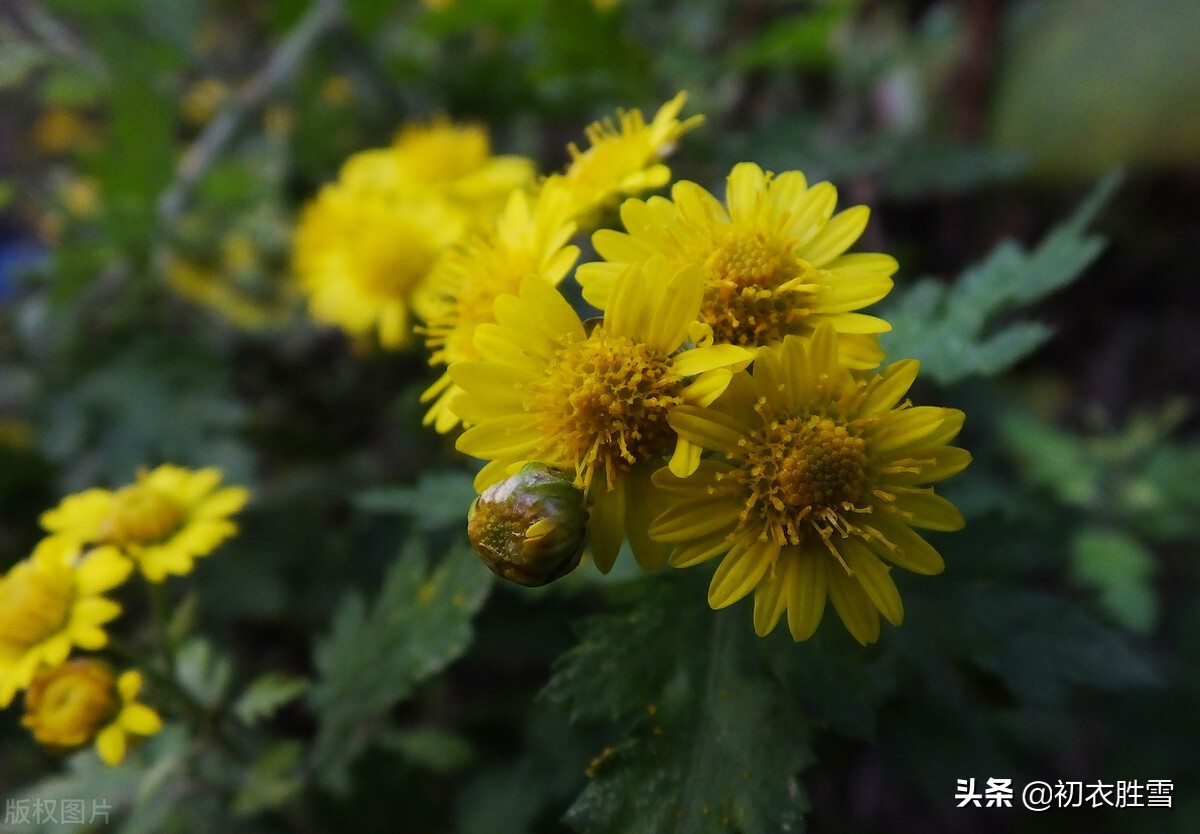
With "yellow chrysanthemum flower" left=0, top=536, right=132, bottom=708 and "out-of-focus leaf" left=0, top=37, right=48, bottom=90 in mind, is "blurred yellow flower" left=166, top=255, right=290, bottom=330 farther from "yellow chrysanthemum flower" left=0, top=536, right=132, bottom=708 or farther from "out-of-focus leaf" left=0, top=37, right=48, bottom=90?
"yellow chrysanthemum flower" left=0, top=536, right=132, bottom=708

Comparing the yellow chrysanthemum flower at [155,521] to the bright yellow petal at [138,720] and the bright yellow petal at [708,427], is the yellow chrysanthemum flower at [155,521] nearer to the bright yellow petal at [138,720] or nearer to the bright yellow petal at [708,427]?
the bright yellow petal at [138,720]

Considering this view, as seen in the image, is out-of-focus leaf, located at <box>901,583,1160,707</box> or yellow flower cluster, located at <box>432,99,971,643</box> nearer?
yellow flower cluster, located at <box>432,99,971,643</box>

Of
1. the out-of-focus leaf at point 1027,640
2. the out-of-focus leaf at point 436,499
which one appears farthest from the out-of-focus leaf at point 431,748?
the out-of-focus leaf at point 1027,640

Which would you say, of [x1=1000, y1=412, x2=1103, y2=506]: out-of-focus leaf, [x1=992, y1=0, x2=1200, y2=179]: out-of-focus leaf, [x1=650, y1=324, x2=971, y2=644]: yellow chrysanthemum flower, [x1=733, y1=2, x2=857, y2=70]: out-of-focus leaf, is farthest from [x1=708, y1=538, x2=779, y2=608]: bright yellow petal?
[x1=992, y1=0, x2=1200, y2=179]: out-of-focus leaf

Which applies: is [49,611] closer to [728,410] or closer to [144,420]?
[728,410]

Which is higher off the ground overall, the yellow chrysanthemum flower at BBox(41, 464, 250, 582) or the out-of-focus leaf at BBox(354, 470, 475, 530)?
the out-of-focus leaf at BBox(354, 470, 475, 530)

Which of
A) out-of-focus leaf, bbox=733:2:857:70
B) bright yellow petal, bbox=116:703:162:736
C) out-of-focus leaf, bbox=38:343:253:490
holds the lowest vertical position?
bright yellow petal, bbox=116:703:162:736

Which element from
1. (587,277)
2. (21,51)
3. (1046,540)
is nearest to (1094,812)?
(1046,540)

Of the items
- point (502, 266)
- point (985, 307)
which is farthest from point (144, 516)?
point (985, 307)
